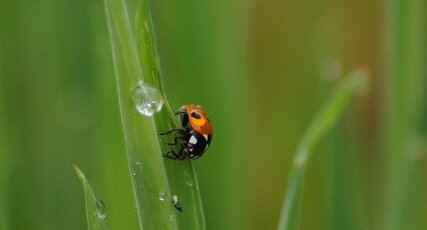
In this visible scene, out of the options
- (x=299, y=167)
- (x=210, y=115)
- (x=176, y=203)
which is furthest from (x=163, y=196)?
(x=210, y=115)

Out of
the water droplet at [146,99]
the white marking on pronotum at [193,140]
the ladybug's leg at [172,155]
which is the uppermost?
the water droplet at [146,99]

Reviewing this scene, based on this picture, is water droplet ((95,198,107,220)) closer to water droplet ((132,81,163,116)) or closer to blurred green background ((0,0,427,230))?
water droplet ((132,81,163,116))

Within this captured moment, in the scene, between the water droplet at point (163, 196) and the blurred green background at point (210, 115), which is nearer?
the water droplet at point (163, 196)

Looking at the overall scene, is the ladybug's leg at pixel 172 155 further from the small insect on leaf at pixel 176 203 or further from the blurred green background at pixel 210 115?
the blurred green background at pixel 210 115

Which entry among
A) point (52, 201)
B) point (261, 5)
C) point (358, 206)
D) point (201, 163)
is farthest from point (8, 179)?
point (261, 5)

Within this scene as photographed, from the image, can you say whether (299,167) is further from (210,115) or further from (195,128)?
(210,115)

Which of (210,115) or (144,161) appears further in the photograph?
(210,115)

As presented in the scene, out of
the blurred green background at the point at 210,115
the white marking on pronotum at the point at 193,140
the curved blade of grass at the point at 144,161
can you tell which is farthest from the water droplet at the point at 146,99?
the blurred green background at the point at 210,115

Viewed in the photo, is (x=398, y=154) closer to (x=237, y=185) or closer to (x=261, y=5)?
(x=237, y=185)
